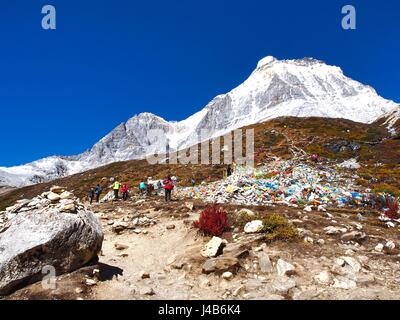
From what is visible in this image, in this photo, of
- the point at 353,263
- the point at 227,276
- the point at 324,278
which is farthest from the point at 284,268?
the point at 353,263

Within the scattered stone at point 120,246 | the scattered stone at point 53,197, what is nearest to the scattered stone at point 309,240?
the scattered stone at point 120,246

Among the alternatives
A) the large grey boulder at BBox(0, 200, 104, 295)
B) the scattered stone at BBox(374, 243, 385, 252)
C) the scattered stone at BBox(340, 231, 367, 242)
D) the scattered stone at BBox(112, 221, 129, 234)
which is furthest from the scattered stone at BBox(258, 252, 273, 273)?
the scattered stone at BBox(112, 221, 129, 234)

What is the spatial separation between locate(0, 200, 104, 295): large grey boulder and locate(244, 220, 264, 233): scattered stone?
5242 mm

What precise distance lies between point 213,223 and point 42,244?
6.14m

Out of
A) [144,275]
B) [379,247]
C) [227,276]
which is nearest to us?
[227,276]

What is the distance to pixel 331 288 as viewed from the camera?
7.62 metres

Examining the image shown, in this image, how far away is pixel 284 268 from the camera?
28.2 feet

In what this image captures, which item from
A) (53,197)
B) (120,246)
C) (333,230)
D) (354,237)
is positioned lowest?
(120,246)

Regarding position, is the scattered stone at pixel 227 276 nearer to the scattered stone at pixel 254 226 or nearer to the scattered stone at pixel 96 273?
the scattered stone at pixel 254 226

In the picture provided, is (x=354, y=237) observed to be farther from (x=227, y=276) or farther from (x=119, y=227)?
(x=119, y=227)

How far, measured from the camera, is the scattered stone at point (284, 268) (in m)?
8.42

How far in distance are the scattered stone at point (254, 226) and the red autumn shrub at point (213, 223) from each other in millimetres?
918
